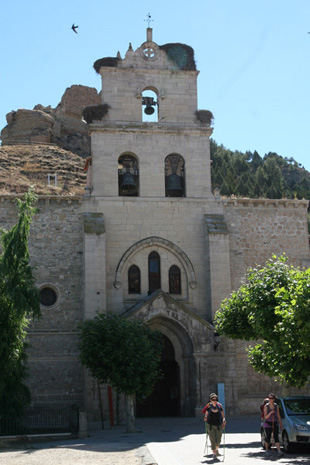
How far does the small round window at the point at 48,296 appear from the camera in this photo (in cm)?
2512

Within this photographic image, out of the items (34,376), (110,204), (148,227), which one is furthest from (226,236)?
(34,376)

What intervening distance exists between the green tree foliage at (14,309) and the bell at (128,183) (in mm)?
6643

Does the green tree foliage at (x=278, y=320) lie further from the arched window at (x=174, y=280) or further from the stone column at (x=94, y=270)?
the stone column at (x=94, y=270)

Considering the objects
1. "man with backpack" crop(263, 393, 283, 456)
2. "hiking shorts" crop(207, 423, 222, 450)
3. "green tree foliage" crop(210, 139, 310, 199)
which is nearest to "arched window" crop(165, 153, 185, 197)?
"man with backpack" crop(263, 393, 283, 456)

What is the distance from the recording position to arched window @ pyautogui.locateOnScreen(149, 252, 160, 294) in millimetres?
25578

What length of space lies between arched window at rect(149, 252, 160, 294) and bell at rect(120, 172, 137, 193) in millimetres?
2915

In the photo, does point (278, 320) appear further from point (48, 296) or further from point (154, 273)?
point (48, 296)

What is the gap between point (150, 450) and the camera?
48.1 feet

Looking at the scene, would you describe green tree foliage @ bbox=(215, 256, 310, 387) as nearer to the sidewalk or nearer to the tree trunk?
the sidewalk

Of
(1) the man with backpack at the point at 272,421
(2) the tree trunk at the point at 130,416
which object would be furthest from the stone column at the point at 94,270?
(1) the man with backpack at the point at 272,421

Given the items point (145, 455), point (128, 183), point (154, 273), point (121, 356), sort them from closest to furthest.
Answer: point (145, 455) < point (121, 356) < point (154, 273) < point (128, 183)

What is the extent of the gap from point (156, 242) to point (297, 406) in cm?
1151

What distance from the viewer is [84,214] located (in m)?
25.5

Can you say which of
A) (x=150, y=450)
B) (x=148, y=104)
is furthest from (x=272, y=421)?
(x=148, y=104)
